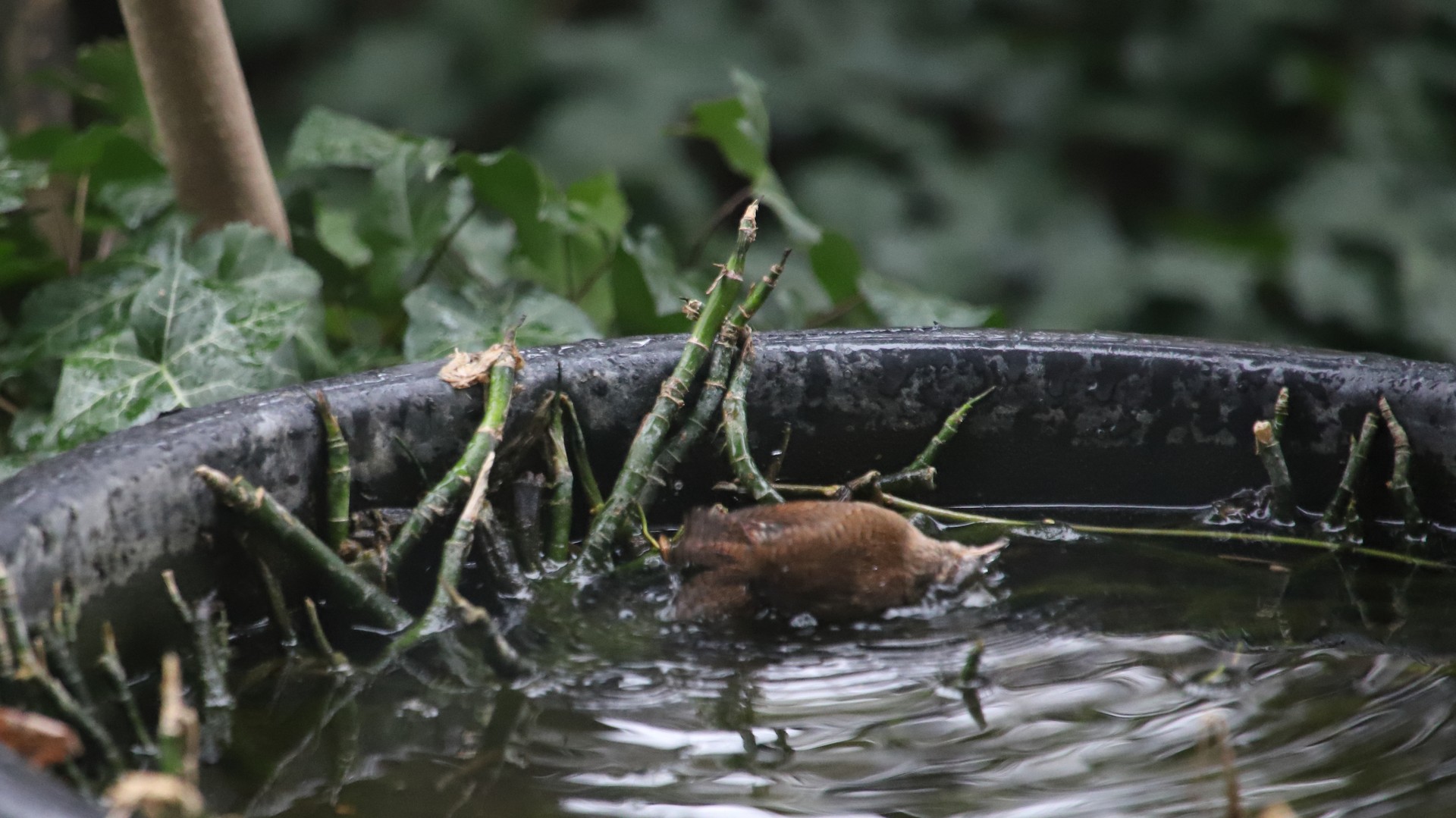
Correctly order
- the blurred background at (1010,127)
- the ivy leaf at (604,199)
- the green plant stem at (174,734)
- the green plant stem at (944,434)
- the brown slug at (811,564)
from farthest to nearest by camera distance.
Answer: the blurred background at (1010,127) → the ivy leaf at (604,199) → the green plant stem at (944,434) → the brown slug at (811,564) → the green plant stem at (174,734)

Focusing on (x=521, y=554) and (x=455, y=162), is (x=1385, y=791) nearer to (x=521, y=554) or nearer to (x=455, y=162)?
(x=521, y=554)

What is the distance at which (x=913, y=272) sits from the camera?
274cm

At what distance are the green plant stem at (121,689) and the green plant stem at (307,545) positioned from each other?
0.10 metres

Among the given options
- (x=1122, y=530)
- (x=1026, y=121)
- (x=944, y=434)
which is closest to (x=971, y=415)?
(x=944, y=434)

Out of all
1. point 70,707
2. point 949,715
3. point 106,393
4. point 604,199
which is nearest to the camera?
point 70,707

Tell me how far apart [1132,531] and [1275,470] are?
104 mm

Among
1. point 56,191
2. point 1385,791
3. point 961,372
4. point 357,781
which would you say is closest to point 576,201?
point 56,191

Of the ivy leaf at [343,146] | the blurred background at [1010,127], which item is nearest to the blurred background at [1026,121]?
the blurred background at [1010,127]

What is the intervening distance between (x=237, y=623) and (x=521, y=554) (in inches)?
7.4

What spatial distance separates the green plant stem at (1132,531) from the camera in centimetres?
89

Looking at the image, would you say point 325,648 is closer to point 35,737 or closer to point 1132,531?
point 35,737

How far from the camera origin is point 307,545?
765mm

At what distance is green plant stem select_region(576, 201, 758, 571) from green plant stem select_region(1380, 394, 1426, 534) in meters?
0.45

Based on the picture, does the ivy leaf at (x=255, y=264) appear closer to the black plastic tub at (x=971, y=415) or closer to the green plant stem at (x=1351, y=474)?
the black plastic tub at (x=971, y=415)
